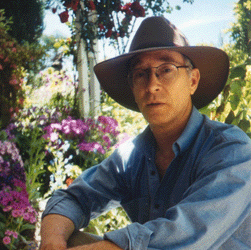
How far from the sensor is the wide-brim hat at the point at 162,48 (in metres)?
1.50

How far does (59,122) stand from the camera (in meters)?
4.04

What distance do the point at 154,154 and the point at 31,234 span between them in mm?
1778

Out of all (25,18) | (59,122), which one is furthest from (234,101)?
(25,18)

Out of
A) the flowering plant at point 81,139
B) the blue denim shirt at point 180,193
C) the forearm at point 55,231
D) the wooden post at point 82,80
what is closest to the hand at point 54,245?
the forearm at point 55,231

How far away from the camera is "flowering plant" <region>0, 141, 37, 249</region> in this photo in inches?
95.0

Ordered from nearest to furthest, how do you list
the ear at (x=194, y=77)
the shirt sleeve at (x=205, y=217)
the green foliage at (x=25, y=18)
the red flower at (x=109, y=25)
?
1. the shirt sleeve at (x=205, y=217)
2. the ear at (x=194, y=77)
3. the red flower at (x=109, y=25)
4. the green foliage at (x=25, y=18)

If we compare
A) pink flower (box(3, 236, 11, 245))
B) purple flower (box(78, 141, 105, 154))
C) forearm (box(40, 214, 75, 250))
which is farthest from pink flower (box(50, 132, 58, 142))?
forearm (box(40, 214, 75, 250))

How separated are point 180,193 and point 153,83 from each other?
52 cm

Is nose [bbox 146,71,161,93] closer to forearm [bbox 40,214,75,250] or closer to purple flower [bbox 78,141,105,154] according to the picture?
forearm [bbox 40,214,75,250]

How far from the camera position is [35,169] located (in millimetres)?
2984

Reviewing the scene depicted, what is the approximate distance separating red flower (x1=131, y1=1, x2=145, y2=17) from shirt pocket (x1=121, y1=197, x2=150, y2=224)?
267 cm

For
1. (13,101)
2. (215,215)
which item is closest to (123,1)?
(13,101)

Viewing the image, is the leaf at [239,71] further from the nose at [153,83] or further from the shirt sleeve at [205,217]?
the shirt sleeve at [205,217]

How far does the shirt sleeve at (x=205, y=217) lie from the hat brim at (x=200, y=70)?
65 centimetres
